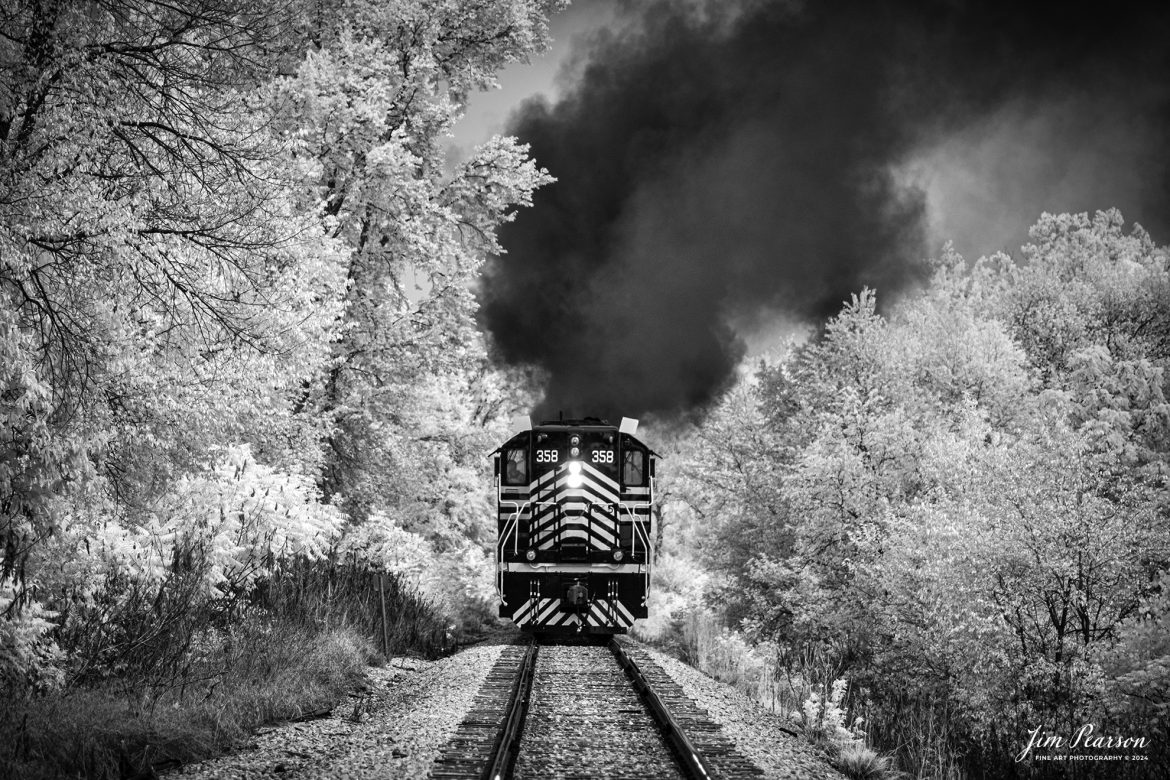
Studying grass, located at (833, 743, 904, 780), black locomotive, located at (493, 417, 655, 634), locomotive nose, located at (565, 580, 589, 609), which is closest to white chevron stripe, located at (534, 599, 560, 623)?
black locomotive, located at (493, 417, 655, 634)

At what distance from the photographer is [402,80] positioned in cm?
1711

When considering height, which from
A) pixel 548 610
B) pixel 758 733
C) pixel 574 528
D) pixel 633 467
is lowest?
pixel 758 733

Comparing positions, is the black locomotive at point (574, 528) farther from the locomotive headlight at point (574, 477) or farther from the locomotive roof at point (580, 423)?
the locomotive roof at point (580, 423)

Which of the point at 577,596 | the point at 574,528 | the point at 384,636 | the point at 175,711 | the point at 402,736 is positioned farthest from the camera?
the point at 574,528

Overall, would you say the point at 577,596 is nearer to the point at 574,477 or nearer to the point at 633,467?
the point at 574,477

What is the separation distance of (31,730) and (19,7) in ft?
17.3

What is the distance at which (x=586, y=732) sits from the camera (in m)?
7.00

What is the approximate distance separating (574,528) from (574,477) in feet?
3.24

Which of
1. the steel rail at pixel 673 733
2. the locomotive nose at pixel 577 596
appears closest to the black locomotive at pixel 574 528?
the locomotive nose at pixel 577 596

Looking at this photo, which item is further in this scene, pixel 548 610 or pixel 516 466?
pixel 516 466

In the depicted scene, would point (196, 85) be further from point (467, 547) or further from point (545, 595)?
point (467, 547)

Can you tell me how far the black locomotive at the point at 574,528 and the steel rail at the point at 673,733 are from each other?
12.4ft

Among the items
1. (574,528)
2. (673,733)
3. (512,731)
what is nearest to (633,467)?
(574,528)

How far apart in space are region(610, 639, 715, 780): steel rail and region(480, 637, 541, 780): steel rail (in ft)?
4.39
